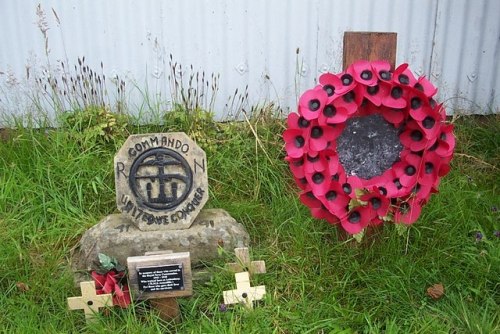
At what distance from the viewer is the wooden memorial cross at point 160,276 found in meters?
2.63

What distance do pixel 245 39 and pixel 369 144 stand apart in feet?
5.60

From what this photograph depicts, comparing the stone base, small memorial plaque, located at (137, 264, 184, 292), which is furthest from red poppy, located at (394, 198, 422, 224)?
small memorial plaque, located at (137, 264, 184, 292)

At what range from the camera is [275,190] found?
11.6 ft

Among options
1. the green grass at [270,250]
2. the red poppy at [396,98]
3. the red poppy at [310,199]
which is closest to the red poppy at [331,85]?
the red poppy at [396,98]

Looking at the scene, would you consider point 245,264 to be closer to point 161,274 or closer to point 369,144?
point 161,274

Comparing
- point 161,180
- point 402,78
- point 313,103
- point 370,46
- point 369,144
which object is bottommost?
point 161,180

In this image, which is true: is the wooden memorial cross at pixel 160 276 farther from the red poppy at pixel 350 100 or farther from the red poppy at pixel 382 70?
the red poppy at pixel 382 70

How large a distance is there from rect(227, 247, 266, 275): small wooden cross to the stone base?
6.5 inches

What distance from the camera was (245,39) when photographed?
4156 millimetres

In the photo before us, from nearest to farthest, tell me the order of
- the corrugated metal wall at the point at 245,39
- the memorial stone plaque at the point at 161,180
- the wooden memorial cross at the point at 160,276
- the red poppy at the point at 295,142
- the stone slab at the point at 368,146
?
the wooden memorial cross at the point at 160,276, the red poppy at the point at 295,142, the stone slab at the point at 368,146, the memorial stone plaque at the point at 161,180, the corrugated metal wall at the point at 245,39

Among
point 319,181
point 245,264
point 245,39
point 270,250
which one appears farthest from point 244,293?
point 245,39

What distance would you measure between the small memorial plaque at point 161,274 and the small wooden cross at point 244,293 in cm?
22

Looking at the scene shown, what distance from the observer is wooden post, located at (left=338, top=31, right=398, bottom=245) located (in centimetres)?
278

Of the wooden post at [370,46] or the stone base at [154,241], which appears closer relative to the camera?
the wooden post at [370,46]
